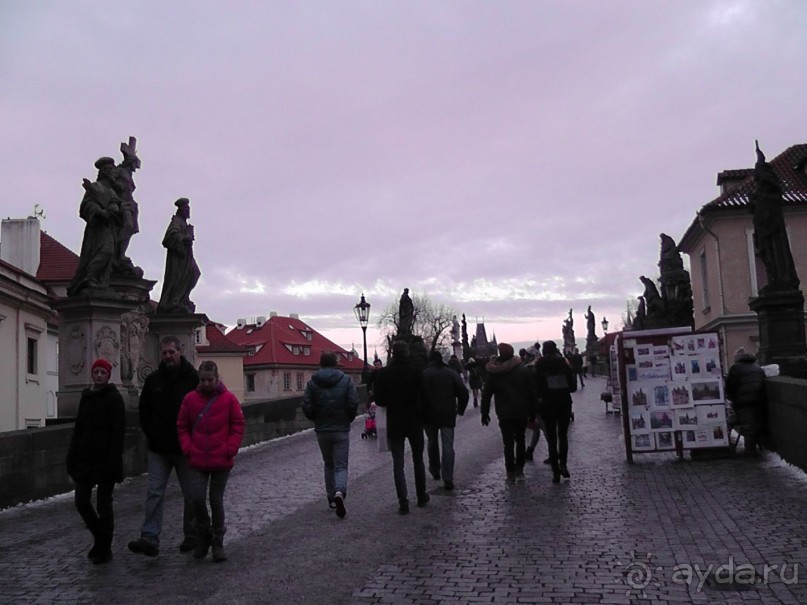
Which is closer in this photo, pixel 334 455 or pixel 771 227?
pixel 334 455

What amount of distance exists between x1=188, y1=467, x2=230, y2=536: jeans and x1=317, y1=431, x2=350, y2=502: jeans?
2.13 metres

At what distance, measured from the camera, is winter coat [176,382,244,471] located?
23.5 feet

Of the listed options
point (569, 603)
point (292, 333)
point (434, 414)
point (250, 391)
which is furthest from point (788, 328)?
point (292, 333)

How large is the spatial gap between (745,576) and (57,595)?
5080 mm

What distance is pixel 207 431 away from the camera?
7.21 metres

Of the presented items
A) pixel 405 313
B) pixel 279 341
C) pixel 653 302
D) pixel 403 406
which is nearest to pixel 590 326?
pixel 279 341

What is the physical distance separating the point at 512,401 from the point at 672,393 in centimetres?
325

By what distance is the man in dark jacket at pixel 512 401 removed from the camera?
11.2 m

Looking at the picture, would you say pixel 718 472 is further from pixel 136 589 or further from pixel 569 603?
pixel 136 589

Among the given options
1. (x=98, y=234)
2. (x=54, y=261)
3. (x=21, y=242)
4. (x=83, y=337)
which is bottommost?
(x=83, y=337)

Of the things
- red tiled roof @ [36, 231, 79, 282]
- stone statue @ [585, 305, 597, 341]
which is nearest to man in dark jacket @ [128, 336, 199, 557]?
red tiled roof @ [36, 231, 79, 282]

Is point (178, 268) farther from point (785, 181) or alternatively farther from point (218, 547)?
point (785, 181)

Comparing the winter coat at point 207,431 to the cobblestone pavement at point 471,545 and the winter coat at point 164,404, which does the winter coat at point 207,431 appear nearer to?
the winter coat at point 164,404

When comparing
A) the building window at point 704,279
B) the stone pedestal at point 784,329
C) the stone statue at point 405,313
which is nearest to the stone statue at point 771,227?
the stone pedestal at point 784,329
